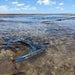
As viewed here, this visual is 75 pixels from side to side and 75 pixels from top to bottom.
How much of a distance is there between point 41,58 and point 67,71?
1791 mm

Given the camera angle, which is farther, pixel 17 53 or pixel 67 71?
pixel 17 53

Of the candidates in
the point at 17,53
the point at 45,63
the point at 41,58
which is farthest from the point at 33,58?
the point at 17,53

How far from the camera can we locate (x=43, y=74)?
400 cm

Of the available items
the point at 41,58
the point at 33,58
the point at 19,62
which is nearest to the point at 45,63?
the point at 41,58

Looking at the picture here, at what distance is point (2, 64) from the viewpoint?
182 inches

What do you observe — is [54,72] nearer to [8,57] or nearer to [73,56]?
[73,56]

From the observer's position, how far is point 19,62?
481 cm

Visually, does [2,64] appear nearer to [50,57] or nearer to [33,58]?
[33,58]

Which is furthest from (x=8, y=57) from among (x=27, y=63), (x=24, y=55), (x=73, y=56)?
(x=73, y=56)

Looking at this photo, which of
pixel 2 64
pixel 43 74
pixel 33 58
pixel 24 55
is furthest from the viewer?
pixel 24 55

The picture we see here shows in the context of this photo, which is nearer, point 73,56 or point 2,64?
point 2,64

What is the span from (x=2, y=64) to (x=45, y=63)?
2574mm

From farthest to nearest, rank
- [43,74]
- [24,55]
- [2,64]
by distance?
[24,55] → [2,64] → [43,74]

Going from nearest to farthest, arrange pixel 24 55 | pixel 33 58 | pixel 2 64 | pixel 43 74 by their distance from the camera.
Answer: pixel 43 74
pixel 2 64
pixel 33 58
pixel 24 55
